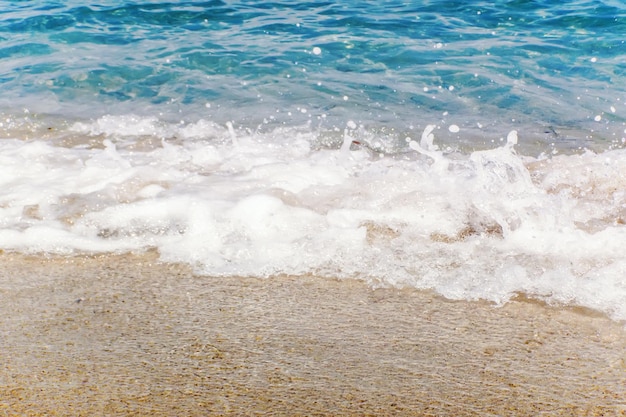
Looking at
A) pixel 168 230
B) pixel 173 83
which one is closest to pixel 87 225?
pixel 168 230

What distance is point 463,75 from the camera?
239 inches

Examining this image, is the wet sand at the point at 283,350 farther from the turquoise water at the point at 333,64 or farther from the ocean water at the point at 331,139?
the turquoise water at the point at 333,64

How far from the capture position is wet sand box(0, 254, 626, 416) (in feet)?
6.35

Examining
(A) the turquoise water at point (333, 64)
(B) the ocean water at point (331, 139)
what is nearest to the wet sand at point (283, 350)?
(B) the ocean water at point (331, 139)

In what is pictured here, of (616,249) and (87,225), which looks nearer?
(616,249)

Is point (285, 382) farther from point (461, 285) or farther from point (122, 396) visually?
point (461, 285)

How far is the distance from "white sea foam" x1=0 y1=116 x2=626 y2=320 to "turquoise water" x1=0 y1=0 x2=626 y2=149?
1052mm

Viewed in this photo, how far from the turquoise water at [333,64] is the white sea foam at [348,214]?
1052 mm

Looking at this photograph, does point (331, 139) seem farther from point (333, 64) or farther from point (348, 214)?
point (333, 64)

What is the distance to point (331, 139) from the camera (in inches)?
194

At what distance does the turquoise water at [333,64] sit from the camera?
543 centimetres

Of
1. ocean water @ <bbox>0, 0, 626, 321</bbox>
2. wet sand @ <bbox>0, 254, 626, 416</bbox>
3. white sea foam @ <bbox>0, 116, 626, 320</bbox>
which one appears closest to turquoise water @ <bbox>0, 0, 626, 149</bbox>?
ocean water @ <bbox>0, 0, 626, 321</bbox>

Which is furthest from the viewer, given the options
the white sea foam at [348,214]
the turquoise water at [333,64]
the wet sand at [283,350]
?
the turquoise water at [333,64]

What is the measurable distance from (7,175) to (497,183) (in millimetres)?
2863
